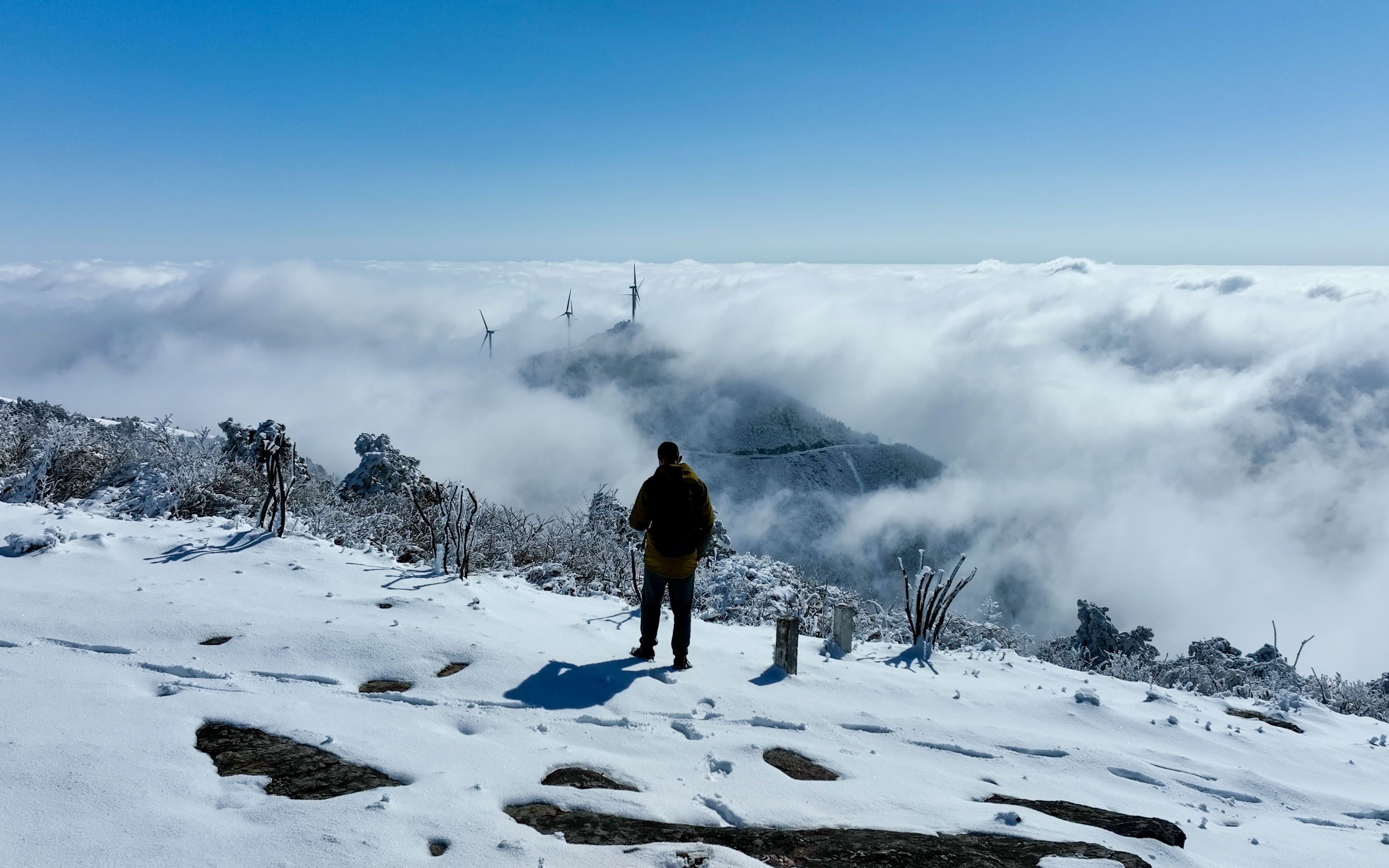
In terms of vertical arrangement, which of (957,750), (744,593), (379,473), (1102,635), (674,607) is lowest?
(1102,635)

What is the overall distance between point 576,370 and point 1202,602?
140m

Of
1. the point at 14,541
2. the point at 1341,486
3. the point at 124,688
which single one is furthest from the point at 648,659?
the point at 1341,486

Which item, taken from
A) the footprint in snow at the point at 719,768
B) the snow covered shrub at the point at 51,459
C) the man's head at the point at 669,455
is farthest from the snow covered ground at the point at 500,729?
the snow covered shrub at the point at 51,459

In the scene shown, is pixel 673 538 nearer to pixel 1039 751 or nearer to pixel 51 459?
pixel 1039 751

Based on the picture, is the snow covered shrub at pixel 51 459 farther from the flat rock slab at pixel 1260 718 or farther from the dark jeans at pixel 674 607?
the flat rock slab at pixel 1260 718

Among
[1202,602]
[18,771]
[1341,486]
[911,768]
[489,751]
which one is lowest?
[1202,602]

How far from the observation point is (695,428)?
12662cm

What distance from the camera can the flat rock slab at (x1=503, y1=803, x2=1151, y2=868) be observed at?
3521 millimetres

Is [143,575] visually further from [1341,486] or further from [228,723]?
[1341,486]

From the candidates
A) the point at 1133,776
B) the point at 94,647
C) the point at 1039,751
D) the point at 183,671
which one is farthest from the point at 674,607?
the point at 94,647

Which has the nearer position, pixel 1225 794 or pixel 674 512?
pixel 1225 794

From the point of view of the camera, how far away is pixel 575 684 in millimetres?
6027

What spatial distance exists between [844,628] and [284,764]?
20.3 feet

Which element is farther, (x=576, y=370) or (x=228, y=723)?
(x=576, y=370)
